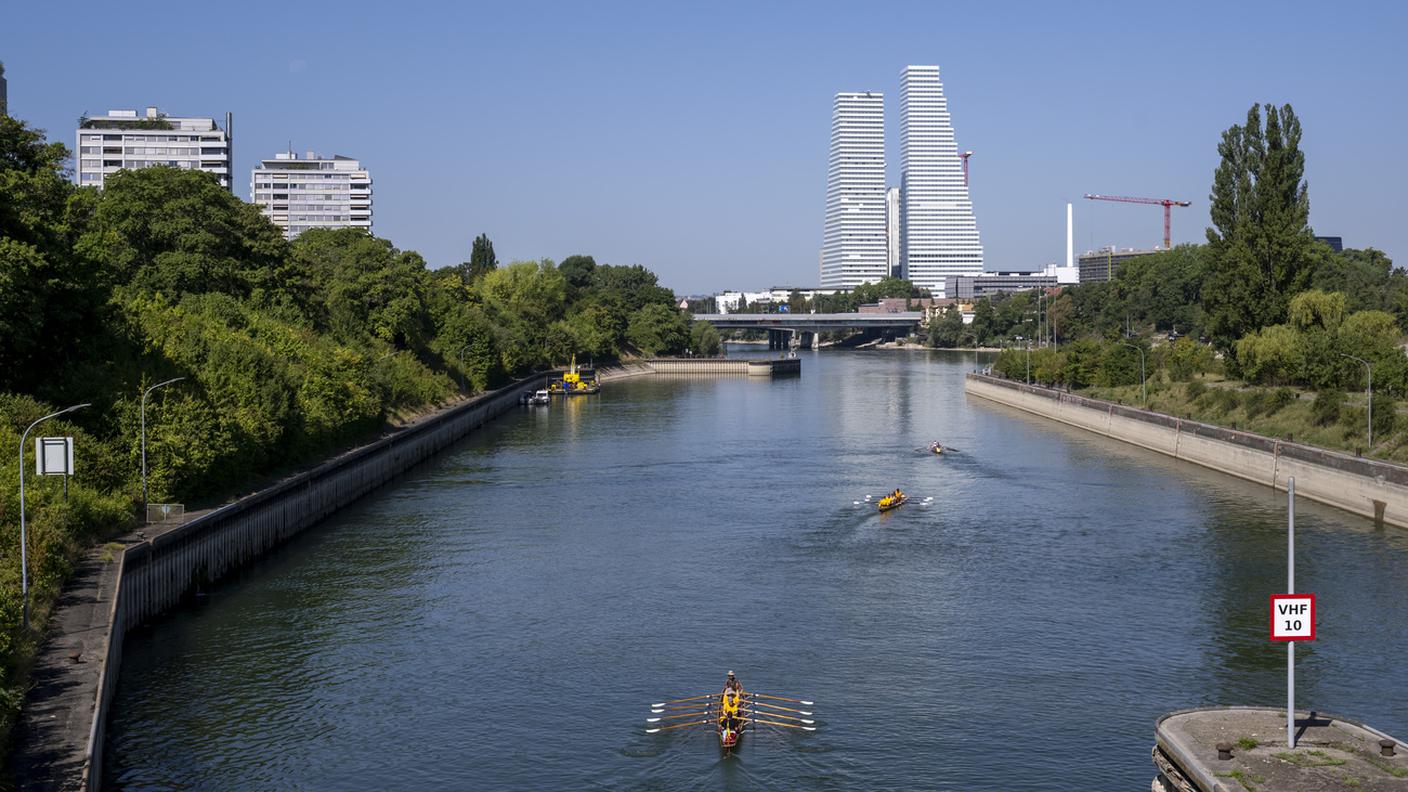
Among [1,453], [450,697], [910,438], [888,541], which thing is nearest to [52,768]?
[450,697]

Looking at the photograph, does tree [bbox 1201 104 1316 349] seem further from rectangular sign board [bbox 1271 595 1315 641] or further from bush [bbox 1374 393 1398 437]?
rectangular sign board [bbox 1271 595 1315 641]

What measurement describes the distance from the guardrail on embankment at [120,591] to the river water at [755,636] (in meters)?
1.34

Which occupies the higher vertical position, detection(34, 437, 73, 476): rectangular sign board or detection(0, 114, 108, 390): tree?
detection(0, 114, 108, 390): tree

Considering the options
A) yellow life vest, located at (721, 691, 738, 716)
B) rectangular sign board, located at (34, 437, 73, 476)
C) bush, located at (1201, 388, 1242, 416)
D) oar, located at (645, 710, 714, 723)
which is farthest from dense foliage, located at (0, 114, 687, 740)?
bush, located at (1201, 388, 1242, 416)

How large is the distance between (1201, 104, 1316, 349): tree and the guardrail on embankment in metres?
65.4

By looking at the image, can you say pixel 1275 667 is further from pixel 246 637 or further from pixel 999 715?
pixel 246 637

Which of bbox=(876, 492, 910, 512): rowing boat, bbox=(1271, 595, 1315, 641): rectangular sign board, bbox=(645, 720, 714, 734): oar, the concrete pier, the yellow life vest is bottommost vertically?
bbox=(645, 720, 714, 734): oar

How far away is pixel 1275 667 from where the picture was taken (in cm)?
3897

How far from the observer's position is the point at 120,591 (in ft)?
127

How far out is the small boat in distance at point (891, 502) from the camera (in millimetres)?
68188

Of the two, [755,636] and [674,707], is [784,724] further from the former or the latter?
[755,636]

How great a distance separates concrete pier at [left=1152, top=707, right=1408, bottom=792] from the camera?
77.0 ft

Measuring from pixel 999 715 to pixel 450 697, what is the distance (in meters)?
15.6

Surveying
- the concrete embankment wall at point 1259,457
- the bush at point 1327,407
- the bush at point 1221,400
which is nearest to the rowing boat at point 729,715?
the concrete embankment wall at point 1259,457
